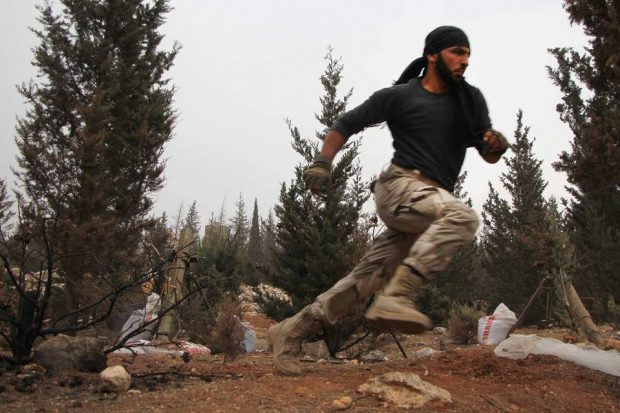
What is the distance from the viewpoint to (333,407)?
7.73 feet

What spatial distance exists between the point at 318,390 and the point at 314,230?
8.65m

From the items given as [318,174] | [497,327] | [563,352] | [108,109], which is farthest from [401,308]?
[108,109]

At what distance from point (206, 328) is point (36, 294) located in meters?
3.97

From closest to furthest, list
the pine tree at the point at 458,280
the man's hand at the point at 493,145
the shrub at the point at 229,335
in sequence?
the man's hand at the point at 493,145 → the shrub at the point at 229,335 → the pine tree at the point at 458,280

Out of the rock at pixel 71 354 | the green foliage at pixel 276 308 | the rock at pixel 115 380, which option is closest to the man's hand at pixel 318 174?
the rock at pixel 115 380

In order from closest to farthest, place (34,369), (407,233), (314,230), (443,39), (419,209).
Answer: (419,209)
(443,39)
(407,233)
(34,369)
(314,230)

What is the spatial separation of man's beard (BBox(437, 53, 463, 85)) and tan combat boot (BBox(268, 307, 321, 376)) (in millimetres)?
1655

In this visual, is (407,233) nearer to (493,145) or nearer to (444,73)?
(493,145)

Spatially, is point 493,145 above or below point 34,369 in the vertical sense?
above

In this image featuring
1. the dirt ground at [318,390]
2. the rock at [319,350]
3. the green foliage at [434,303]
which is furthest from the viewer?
the green foliage at [434,303]

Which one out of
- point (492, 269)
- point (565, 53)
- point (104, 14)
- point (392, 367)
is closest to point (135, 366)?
point (392, 367)

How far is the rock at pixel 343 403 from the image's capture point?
2.35 m

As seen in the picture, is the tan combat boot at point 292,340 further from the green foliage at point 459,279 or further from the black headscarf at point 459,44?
the green foliage at point 459,279

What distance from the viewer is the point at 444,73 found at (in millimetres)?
2955
